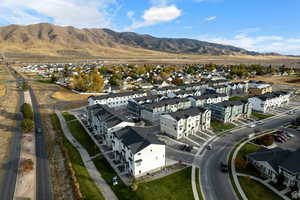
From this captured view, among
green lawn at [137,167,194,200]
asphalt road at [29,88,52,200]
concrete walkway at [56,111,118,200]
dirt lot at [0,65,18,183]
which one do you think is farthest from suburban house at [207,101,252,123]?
dirt lot at [0,65,18,183]

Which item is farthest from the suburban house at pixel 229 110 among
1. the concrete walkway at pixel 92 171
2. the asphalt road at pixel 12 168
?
the asphalt road at pixel 12 168

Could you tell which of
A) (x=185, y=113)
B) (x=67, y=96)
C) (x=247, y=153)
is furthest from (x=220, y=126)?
(x=67, y=96)

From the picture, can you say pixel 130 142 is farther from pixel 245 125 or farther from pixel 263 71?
pixel 263 71

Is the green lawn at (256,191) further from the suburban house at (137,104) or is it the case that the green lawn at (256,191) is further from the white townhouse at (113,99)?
the white townhouse at (113,99)

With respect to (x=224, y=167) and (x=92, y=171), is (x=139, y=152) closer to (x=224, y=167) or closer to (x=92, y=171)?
(x=92, y=171)

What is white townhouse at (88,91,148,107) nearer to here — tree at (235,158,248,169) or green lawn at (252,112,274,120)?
green lawn at (252,112,274,120)

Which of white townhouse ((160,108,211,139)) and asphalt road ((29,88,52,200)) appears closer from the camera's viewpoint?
asphalt road ((29,88,52,200))
